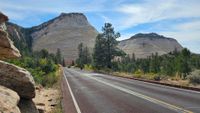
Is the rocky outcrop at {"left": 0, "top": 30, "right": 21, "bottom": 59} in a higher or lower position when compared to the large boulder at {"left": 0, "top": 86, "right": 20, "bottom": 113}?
higher

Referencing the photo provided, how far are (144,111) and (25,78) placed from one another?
4895mm

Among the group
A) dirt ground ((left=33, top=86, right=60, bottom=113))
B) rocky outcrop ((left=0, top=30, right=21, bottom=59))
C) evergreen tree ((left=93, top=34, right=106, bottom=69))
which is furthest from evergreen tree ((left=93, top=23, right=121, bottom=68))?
rocky outcrop ((left=0, top=30, right=21, bottom=59))

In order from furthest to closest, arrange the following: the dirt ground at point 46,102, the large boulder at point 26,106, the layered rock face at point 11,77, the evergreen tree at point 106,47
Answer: the evergreen tree at point 106,47
the dirt ground at point 46,102
the large boulder at point 26,106
the layered rock face at point 11,77

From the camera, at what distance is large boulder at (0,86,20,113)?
8.73 metres

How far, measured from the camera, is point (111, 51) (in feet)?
309

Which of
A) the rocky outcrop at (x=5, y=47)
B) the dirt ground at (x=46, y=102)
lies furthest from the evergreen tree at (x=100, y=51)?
the rocky outcrop at (x=5, y=47)

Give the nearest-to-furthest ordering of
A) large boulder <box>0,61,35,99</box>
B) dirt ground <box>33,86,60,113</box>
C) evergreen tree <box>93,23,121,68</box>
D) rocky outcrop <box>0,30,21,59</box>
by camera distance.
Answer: rocky outcrop <box>0,30,21,59</box> → large boulder <box>0,61,35,99</box> → dirt ground <box>33,86,60,113</box> → evergreen tree <box>93,23,121,68</box>

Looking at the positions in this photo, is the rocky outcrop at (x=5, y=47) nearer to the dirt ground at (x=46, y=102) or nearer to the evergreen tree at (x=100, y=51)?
the dirt ground at (x=46, y=102)

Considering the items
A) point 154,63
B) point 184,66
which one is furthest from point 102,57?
point 184,66

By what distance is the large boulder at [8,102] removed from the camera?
873 centimetres

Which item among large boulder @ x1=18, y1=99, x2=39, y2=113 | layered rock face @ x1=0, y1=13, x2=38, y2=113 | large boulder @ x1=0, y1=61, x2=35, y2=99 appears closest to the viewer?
layered rock face @ x1=0, y1=13, x2=38, y2=113

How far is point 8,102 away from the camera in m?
9.30

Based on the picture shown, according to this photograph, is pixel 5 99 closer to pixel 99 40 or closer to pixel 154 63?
pixel 154 63

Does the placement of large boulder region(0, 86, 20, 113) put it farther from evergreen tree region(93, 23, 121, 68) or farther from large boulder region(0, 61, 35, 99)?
evergreen tree region(93, 23, 121, 68)
